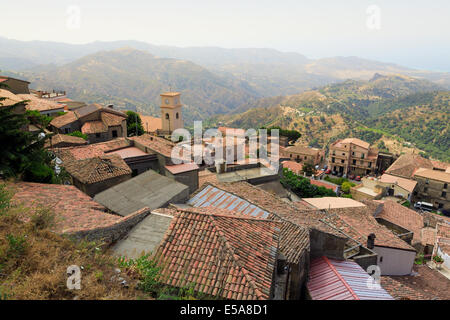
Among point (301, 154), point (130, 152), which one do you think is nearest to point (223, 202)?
point (130, 152)

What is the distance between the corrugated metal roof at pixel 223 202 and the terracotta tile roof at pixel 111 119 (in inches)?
801

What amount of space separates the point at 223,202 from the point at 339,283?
625cm

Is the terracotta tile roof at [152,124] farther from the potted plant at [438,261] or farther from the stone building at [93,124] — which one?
the potted plant at [438,261]

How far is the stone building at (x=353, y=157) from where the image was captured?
68.3m

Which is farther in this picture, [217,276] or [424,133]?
[424,133]

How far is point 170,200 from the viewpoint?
1388cm

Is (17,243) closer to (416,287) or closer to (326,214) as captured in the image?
(326,214)

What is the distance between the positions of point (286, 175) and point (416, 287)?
21.7m

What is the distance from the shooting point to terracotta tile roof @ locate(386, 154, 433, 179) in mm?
54219

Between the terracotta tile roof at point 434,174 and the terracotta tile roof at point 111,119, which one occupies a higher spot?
the terracotta tile roof at point 111,119

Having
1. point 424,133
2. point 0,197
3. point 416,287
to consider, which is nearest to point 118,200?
point 0,197

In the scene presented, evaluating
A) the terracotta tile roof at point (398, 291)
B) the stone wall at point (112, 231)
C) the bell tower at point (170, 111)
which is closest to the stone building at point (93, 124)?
the bell tower at point (170, 111)

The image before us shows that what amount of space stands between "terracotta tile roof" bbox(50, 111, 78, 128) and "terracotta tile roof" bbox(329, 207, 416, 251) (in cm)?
2764

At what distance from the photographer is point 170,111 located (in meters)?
49.3
